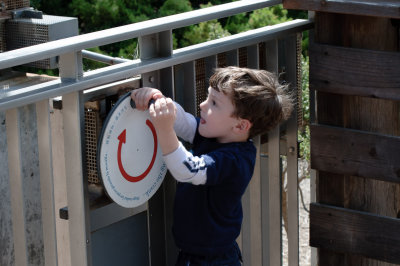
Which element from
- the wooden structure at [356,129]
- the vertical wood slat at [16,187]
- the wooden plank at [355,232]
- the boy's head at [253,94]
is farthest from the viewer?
the wooden plank at [355,232]

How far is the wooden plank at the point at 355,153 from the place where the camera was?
9.68ft

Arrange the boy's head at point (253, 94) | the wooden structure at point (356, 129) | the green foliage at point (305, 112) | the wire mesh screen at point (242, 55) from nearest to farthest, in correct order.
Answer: the boy's head at point (253, 94), the wooden structure at point (356, 129), the wire mesh screen at point (242, 55), the green foliage at point (305, 112)

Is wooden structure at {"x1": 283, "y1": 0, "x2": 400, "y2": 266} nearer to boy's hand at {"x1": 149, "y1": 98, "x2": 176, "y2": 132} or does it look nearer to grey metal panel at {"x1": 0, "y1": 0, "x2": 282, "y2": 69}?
grey metal panel at {"x1": 0, "y1": 0, "x2": 282, "y2": 69}

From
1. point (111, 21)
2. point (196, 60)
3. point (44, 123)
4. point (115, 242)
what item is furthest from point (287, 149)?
point (111, 21)

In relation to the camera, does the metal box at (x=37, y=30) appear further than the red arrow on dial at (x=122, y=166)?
Yes

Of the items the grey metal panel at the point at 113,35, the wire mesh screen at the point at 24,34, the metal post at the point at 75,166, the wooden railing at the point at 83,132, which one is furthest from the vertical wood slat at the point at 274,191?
the wire mesh screen at the point at 24,34

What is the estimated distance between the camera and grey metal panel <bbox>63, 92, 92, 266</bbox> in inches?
94.0

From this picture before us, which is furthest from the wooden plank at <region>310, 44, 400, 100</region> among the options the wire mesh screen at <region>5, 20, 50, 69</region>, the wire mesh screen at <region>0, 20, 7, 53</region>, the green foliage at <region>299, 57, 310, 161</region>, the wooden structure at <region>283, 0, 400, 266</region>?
the green foliage at <region>299, 57, 310, 161</region>

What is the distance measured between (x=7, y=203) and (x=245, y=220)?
120cm

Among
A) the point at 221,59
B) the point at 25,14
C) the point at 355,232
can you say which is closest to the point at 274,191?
the point at 355,232

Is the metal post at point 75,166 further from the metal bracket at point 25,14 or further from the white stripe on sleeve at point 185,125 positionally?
the metal bracket at point 25,14

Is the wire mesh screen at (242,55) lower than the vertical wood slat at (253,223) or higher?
higher

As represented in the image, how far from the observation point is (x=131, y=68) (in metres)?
2.51

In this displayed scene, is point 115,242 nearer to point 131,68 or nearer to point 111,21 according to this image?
point 131,68
